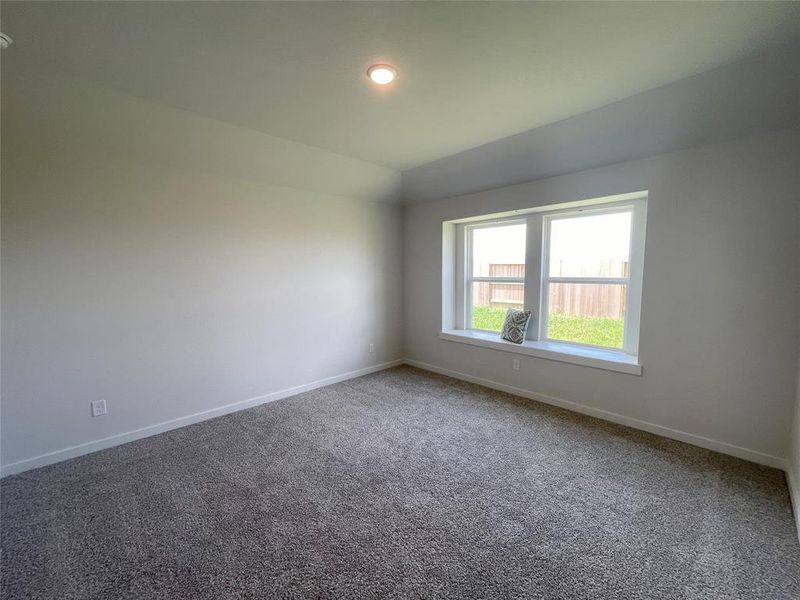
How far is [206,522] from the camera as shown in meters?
1.75

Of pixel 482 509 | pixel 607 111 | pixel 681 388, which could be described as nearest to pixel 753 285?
pixel 681 388

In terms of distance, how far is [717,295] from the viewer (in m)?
2.35

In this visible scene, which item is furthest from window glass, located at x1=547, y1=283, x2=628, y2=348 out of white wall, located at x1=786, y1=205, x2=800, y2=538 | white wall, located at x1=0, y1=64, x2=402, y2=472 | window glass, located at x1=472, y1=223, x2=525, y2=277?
Result: white wall, located at x1=0, y1=64, x2=402, y2=472

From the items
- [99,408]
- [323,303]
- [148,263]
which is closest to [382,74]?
[148,263]

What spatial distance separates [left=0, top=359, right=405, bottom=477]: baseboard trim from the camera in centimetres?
223

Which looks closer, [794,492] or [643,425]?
[794,492]

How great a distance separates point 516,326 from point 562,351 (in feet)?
1.84

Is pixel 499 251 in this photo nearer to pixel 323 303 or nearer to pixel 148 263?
pixel 323 303

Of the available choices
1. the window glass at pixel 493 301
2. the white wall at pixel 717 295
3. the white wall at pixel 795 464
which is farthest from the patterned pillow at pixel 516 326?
the white wall at pixel 795 464

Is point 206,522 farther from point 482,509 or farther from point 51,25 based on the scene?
point 51,25

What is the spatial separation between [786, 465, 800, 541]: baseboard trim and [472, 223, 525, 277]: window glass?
241 cm

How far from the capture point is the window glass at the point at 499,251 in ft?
12.4

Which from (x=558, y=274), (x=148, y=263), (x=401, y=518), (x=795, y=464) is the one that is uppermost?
(x=148, y=263)

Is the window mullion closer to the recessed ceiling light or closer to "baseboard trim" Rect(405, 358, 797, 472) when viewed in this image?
Answer: "baseboard trim" Rect(405, 358, 797, 472)
